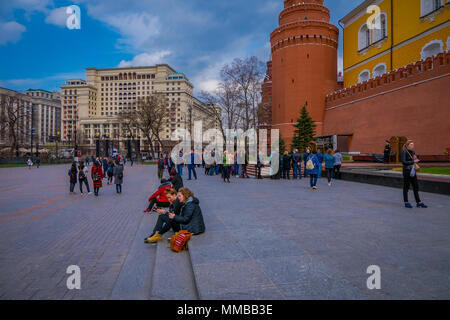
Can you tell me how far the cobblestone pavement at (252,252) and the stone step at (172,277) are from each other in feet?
0.42

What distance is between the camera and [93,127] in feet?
323

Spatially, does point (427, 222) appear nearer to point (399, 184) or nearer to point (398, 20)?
point (399, 184)

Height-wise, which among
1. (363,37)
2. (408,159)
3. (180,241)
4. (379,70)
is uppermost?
(363,37)

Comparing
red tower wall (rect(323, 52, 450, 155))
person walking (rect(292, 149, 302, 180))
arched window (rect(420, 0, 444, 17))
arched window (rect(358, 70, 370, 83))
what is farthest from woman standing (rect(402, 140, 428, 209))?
arched window (rect(358, 70, 370, 83))

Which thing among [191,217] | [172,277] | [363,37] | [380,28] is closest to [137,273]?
[172,277]

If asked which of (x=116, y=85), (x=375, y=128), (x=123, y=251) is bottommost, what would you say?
(x=123, y=251)

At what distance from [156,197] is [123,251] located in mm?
2759

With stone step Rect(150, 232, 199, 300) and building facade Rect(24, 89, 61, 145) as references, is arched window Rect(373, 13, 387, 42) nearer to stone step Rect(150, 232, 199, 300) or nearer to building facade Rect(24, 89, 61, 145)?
stone step Rect(150, 232, 199, 300)

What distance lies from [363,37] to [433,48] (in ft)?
36.2

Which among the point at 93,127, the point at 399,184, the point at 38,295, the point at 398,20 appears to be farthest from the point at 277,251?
the point at 93,127

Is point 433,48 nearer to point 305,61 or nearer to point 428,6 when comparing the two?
point 428,6

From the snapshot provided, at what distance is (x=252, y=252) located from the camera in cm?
384

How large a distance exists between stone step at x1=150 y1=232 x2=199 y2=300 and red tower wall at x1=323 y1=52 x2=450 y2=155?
2139 cm

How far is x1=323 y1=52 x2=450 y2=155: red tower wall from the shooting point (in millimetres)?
19438
